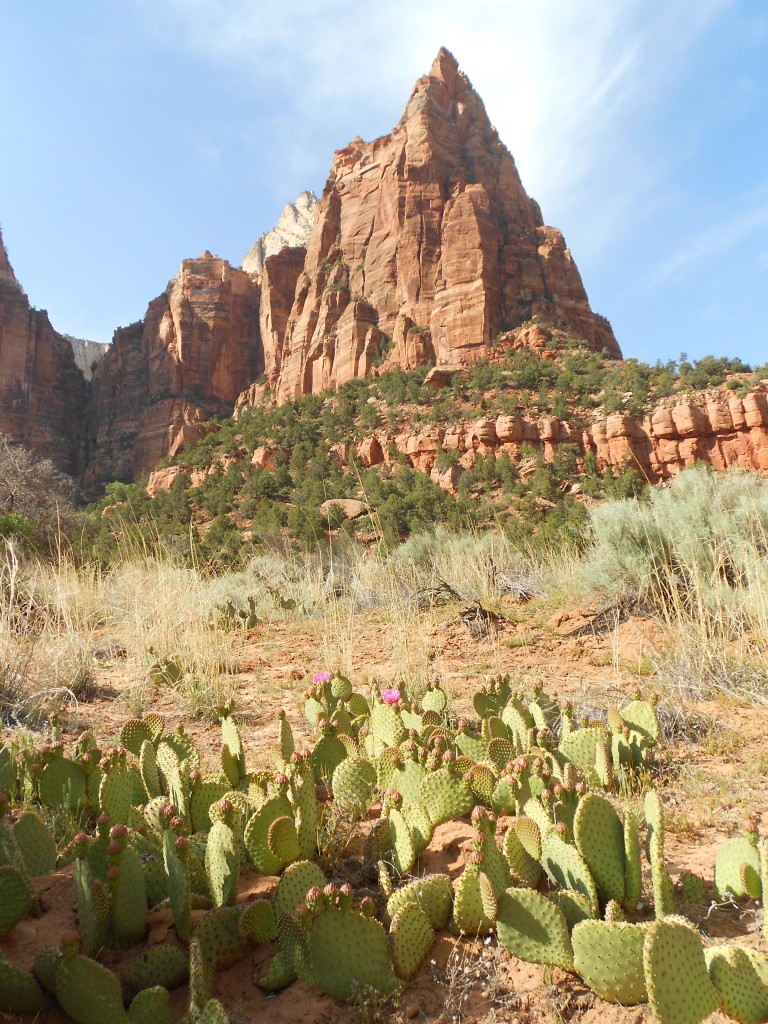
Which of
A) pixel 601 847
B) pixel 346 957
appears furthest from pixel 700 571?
pixel 346 957

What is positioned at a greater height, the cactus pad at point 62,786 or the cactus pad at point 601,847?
the cactus pad at point 62,786

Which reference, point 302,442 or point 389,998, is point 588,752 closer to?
point 389,998

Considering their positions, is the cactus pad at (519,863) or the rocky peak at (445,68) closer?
the cactus pad at (519,863)

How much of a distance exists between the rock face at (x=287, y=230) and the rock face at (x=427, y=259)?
136 feet

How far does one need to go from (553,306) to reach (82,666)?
46.0 m

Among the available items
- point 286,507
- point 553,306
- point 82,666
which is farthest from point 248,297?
point 82,666

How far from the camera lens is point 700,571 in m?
4.94

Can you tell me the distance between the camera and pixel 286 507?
26.8 m

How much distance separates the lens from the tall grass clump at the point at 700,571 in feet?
11.7

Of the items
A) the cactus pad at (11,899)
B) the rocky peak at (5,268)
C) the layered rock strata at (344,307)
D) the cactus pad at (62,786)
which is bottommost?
the cactus pad at (11,899)

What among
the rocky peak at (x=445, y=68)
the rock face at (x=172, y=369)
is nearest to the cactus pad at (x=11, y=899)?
the rock face at (x=172, y=369)

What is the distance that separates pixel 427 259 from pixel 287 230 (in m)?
60.3

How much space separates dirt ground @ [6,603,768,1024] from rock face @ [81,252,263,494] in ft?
168

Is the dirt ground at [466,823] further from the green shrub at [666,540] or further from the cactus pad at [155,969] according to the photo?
the green shrub at [666,540]
